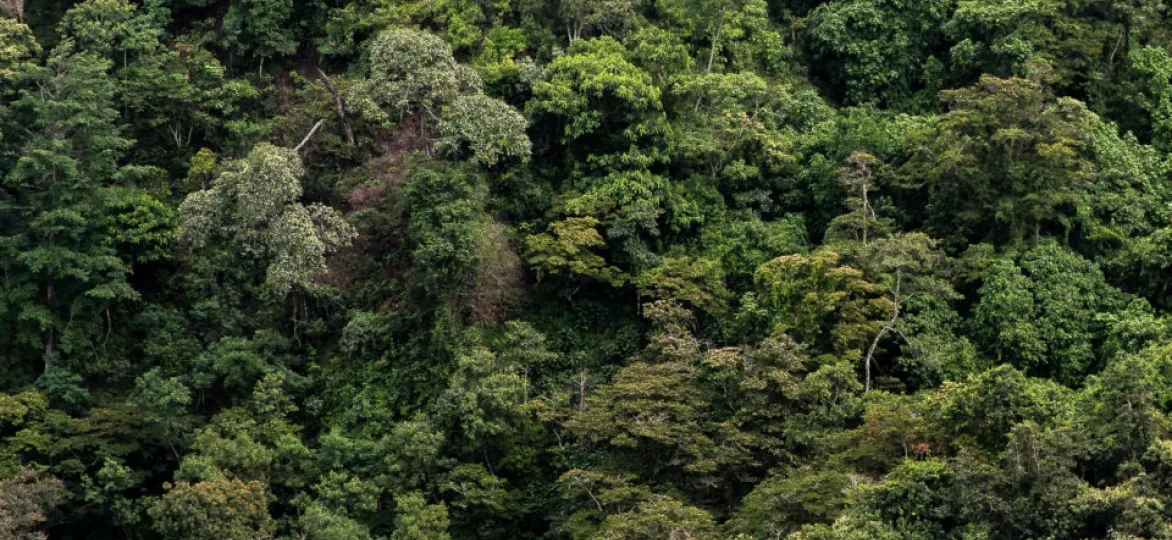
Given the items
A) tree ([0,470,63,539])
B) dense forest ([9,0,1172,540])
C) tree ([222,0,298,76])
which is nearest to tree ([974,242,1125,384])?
dense forest ([9,0,1172,540])

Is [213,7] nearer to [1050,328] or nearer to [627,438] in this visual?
[627,438]


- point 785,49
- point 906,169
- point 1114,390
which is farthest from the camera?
point 785,49

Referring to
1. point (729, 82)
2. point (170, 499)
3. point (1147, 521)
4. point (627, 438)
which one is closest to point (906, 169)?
point (729, 82)

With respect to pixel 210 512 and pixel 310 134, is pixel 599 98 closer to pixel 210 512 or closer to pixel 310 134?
pixel 310 134

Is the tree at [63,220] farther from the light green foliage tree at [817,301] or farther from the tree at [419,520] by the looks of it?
the light green foliage tree at [817,301]

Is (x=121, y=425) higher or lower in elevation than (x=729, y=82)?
lower

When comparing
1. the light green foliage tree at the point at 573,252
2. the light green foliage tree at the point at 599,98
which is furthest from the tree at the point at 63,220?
the light green foliage tree at the point at 599,98

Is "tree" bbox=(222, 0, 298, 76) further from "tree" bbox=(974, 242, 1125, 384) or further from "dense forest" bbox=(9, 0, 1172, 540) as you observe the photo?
"tree" bbox=(974, 242, 1125, 384)

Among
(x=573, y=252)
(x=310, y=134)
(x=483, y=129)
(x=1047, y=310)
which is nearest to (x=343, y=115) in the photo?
(x=310, y=134)
